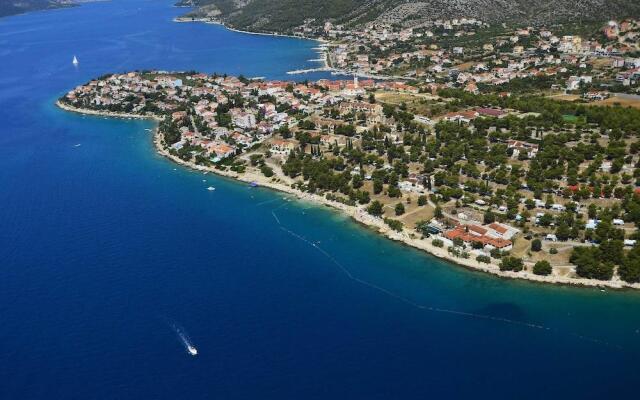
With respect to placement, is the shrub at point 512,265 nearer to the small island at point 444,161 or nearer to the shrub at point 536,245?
the small island at point 444,161

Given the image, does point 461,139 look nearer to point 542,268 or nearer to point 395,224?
point 395,224

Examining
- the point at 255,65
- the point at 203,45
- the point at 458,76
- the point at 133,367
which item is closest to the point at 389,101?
the point at 458,76

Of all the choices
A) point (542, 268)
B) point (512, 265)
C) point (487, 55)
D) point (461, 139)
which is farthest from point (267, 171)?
point (487, 55)

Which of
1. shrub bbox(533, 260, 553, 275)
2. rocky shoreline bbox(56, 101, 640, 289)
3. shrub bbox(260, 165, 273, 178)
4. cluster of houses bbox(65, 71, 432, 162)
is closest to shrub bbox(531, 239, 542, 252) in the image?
shrub bbox(533, 260, 553, 275)

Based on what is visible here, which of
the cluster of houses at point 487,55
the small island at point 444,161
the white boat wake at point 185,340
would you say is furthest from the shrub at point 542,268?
the cluster of houses at point 487,55

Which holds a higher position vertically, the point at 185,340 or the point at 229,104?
the point at 229,104

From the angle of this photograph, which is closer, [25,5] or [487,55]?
[487,55]

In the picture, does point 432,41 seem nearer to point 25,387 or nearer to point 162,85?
point 162,85
